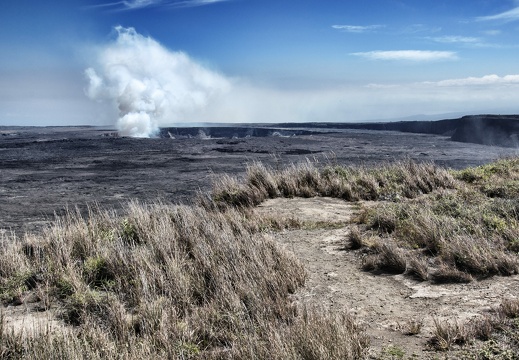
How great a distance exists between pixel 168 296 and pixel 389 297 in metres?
2.36

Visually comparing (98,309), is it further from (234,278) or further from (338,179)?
(338,179)

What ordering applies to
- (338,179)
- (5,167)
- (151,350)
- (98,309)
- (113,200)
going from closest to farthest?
(151,350)
(98,309)
(338,179)
(113,200)
(5,167)

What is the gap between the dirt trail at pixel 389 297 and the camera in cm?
403

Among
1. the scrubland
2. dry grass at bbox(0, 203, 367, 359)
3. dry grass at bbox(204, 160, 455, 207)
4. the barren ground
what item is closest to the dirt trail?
the barren ground

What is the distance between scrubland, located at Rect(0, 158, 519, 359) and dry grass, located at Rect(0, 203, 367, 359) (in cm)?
A: 2

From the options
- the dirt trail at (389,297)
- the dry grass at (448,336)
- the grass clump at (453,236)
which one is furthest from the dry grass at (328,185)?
the dry grass at (448,336)

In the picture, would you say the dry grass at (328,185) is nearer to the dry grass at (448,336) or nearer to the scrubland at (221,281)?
the scrubland at (221,281)

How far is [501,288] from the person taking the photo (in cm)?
486

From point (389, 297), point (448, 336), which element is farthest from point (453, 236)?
point (448, 336)

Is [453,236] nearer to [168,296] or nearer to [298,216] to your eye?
[298,216]

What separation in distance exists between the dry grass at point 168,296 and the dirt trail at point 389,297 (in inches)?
12.3

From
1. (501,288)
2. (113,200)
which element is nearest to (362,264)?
(501,288)

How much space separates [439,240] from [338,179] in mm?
5933

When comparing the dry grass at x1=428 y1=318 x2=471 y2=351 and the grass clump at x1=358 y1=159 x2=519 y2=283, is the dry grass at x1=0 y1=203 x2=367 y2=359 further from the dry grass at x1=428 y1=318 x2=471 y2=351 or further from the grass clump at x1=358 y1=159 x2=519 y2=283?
the grass clump at x1=358 y1=159 x2=519 y2=283
